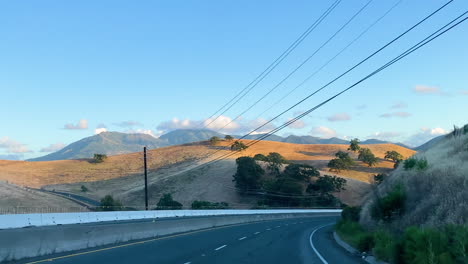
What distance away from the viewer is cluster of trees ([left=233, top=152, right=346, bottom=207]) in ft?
291

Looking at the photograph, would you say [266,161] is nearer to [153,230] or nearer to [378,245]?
[153,230]

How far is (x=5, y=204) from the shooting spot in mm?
61812

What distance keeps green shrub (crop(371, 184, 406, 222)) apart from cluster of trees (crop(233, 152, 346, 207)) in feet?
214

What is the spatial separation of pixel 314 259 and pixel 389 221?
21.2 ft

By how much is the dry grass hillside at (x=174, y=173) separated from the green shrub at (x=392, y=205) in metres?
67.2

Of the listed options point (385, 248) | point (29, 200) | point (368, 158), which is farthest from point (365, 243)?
point (368, 158)

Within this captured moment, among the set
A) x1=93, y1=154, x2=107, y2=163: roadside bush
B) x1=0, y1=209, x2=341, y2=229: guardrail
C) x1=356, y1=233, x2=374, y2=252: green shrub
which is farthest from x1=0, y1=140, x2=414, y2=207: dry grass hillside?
x1=356, y1=233, x2=374, y2=252: green shrub

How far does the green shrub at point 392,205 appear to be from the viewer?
21.6 metres

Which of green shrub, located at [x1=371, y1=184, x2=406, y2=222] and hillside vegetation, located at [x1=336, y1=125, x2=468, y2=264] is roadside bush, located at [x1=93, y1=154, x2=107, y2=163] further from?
green shrub, located at [x1=371, y1=184, x2=406, y2=222]

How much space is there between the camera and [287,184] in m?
88.0

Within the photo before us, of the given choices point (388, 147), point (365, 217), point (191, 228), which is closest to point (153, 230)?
point (191, 228)

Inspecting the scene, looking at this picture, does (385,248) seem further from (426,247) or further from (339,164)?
(339,164)

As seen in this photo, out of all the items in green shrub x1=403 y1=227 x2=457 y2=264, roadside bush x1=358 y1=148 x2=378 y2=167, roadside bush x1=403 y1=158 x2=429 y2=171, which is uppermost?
roadside bush x1=358 y1=148 x2=378 y2=167

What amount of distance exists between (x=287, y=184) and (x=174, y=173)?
32.8 meters
